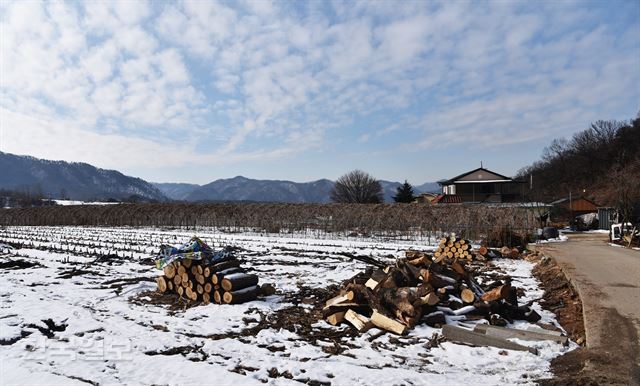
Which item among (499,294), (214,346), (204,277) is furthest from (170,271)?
(499,294)

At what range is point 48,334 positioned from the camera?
6789 millimetres

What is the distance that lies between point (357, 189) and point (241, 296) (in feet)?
207

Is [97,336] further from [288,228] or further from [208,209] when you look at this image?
[208,209]

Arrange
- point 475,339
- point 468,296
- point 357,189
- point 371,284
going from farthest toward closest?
1. point 357,189
2. point 371,284
3. point 468,296
4. point 475,339

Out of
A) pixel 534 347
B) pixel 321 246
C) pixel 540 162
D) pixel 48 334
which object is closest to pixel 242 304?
pixel 48 334

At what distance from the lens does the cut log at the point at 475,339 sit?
19.5 feet

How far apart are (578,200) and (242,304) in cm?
3976

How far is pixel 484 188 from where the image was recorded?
172 feet

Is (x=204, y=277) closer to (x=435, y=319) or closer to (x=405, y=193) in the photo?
(x=435, y=319)

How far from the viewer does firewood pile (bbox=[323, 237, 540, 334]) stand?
7102mm

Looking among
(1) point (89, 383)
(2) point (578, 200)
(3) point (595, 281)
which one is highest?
(2) point (578, 200)

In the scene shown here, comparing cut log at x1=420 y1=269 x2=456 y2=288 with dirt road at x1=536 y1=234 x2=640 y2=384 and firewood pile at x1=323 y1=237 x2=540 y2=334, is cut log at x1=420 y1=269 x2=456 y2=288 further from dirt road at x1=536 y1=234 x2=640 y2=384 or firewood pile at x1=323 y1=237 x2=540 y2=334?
dirt road at x1=536 y1=234 x2=640 y2=384

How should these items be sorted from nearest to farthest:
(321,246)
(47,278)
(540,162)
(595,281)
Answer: (595,281)
(47,278)
(321,246)
(540,162)

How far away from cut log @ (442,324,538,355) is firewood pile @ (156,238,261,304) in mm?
4177
